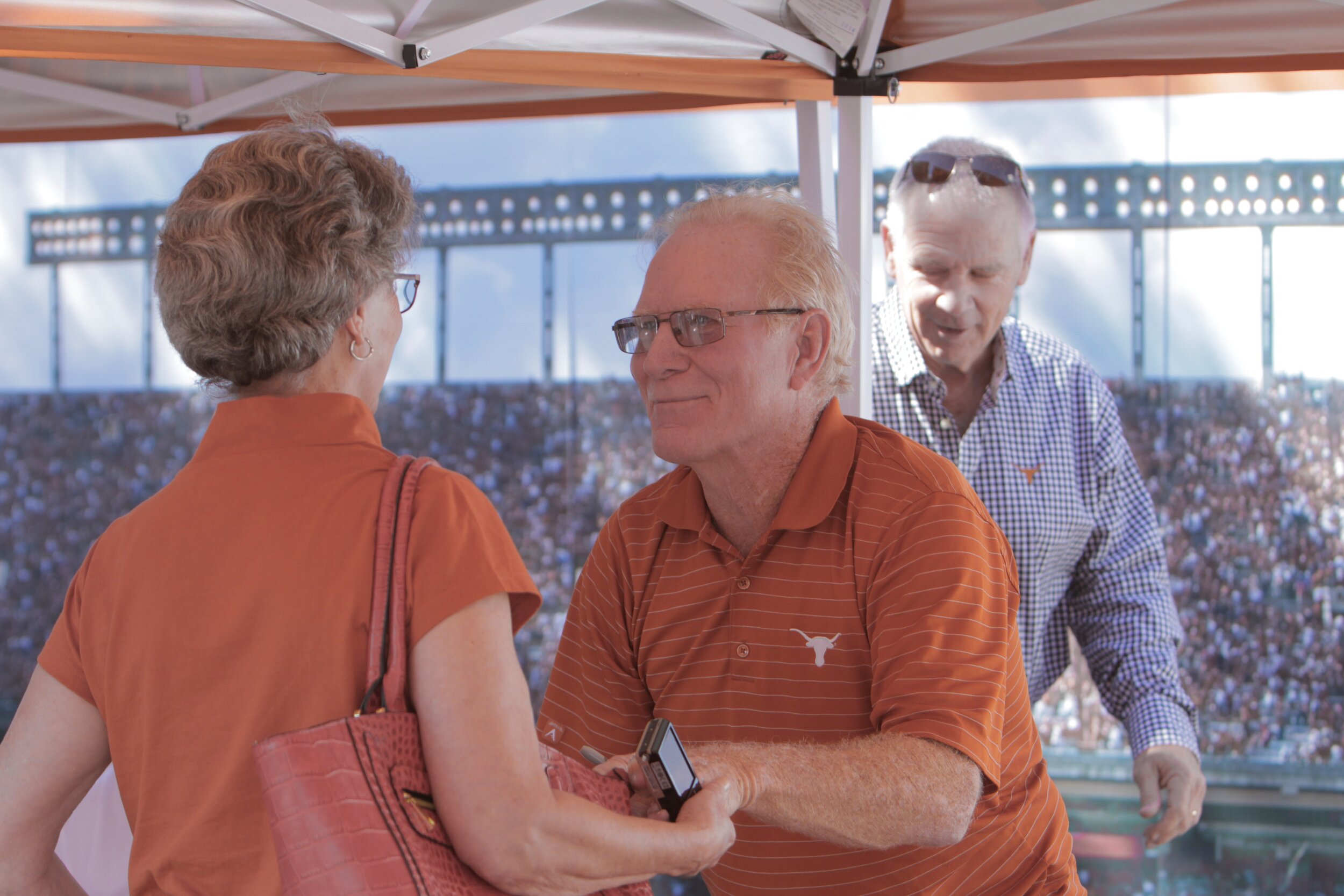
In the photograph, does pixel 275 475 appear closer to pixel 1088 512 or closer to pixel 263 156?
pixel 263 156

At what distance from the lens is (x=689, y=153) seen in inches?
194

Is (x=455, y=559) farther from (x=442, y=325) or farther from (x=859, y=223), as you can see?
(x=442, y=325)

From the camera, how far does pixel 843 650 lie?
1669mm

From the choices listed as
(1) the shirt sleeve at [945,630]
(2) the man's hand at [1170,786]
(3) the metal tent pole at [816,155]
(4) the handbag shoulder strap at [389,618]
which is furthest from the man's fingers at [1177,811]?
Result: (4) the handbag shoulder strap at [389,618]

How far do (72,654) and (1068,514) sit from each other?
231 cm

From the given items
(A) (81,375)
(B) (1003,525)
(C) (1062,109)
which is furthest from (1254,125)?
(A) (81,375)

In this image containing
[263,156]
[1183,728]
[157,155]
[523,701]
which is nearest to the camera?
[523,701]

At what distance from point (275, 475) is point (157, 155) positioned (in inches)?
201

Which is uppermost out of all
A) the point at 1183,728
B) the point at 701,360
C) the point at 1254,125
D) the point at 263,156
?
the point at 1254,125

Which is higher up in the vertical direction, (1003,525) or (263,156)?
(263,156)

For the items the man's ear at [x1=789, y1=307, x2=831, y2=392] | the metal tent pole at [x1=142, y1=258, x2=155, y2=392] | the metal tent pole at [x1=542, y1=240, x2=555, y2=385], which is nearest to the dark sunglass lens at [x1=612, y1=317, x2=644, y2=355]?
the man's ear at [x1=789, y1=307, x2=831, y2=392]

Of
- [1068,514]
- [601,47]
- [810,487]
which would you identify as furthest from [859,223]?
[810,487]

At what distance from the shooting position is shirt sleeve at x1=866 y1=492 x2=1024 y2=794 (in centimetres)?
148

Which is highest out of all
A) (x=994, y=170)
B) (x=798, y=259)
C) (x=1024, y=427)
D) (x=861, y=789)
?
(x=994, y=170)
